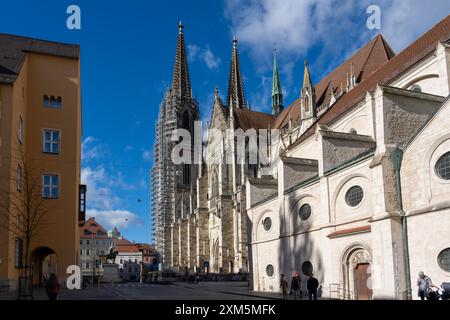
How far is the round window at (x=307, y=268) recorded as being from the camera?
23.8 metres

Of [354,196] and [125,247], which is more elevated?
[354,196]

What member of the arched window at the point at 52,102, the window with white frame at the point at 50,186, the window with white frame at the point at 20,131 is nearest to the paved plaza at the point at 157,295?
the window with white frame at the point at 50,186

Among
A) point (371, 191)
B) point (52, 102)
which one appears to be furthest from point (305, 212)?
point (52, 102)

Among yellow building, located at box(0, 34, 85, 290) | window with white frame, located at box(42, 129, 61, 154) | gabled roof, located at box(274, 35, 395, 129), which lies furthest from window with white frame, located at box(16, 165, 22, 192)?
gabled roof, located at box(274, 35, 395, 129)

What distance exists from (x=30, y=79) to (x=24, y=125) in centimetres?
271

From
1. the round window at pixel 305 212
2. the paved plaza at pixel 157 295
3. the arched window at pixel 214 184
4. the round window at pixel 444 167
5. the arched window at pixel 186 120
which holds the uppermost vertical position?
the arched window at pixel 186 120

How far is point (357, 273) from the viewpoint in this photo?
66.5 ft

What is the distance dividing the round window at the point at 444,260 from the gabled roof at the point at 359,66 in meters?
25.3

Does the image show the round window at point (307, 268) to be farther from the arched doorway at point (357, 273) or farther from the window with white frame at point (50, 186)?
the window with white frame at point (50, 186)

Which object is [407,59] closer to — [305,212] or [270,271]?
[305,212]

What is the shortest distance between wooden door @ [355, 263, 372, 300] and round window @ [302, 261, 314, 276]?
145 inches

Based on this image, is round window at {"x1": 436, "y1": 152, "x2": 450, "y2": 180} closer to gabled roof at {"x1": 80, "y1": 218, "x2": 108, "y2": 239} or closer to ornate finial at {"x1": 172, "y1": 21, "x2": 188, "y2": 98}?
ornate finial at {"x1": 172, "y1": 21, "x2": 188, "y2": 98}

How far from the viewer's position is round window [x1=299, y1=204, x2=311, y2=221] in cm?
2434

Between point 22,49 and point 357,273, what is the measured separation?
20295 millimetres
